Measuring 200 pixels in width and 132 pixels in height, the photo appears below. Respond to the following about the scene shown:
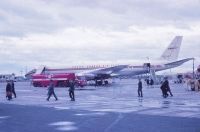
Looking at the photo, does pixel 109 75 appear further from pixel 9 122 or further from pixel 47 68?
pixel 9 122

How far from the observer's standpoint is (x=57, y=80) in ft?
201

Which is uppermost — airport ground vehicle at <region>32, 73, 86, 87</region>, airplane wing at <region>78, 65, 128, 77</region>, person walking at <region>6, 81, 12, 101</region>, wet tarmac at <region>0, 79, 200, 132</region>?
airplane wing at <region>78, 65, 128, 77</region>

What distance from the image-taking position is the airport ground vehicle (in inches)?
2298

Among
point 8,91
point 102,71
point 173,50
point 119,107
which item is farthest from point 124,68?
point 119,107

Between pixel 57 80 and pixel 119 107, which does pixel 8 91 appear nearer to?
pixel 119 107

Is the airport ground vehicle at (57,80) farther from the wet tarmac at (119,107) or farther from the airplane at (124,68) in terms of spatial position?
the wet tarmac at (119,107)

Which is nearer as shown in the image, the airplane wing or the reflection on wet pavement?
the reflection on wet pavement

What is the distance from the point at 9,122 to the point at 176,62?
59.4 metres

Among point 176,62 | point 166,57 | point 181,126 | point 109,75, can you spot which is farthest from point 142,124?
point 166,57

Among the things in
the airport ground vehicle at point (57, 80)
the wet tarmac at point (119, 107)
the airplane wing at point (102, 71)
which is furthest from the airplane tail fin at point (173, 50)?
the wet tarmac at point (119, 107)

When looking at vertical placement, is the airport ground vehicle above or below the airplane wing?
below

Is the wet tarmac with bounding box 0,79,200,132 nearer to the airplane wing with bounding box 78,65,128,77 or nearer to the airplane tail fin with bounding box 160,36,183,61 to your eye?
the airplane wing with bounding box 78,65,128,77

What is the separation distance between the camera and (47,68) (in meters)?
73.2

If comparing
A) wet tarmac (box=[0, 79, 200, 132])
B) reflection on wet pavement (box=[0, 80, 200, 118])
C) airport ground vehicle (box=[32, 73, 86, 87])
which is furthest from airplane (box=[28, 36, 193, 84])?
wet tarmac (box=[0, 79, 200, 132])
